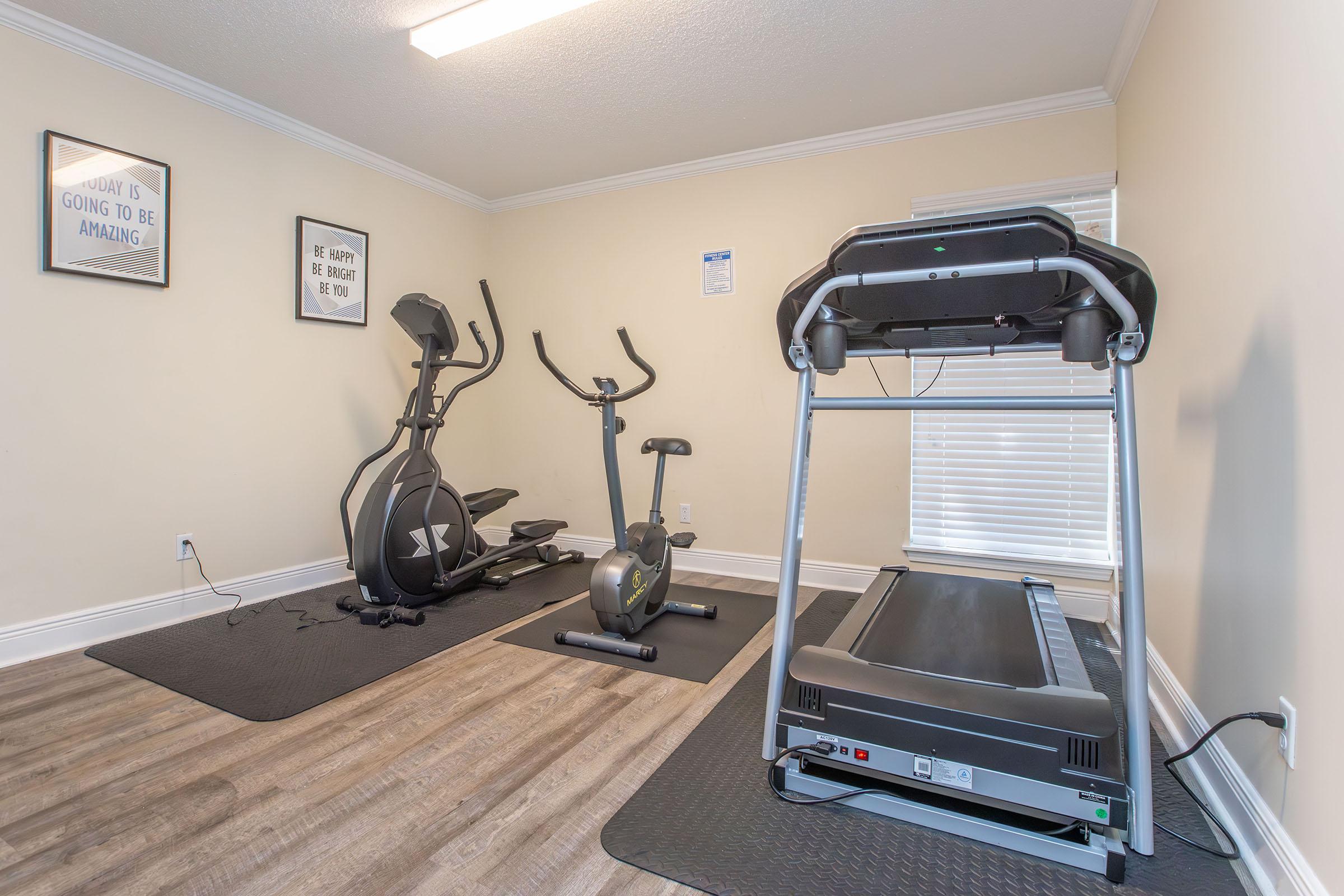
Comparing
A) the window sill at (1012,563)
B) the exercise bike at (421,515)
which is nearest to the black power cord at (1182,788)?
the window sill at (1012,563)

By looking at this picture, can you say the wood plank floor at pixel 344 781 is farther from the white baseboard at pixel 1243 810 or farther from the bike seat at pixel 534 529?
the bike seat at pixel 534 529

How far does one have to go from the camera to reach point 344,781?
1.69 meters

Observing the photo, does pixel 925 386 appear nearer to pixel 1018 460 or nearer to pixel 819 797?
pixel 1018 460

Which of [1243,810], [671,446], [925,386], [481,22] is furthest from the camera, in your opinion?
[925,386]

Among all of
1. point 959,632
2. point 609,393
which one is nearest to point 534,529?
point 609,393

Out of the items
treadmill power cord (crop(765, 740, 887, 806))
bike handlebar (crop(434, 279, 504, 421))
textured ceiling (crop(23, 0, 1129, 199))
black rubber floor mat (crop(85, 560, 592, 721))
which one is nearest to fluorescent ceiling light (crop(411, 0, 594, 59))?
textured ceiling (crop(23, 0, 1129, 199))

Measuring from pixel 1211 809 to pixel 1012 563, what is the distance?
172 cm

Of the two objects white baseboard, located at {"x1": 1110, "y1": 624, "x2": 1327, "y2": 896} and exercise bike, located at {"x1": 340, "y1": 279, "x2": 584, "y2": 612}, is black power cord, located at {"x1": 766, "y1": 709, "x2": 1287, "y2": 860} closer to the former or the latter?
white baseboard, located at {"x1": 1110, "y1": 624, "x2": 1327, "y2": 896}

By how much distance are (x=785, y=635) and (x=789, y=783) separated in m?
0.36

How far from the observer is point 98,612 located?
2.69 m

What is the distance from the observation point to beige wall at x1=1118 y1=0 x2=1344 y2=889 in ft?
3.79

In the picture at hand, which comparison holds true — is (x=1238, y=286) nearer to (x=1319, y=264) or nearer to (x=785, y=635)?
(x=1319, y=264)

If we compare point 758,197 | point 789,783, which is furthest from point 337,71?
point 789,783

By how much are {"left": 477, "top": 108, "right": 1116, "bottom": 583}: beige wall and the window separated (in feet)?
0.33
